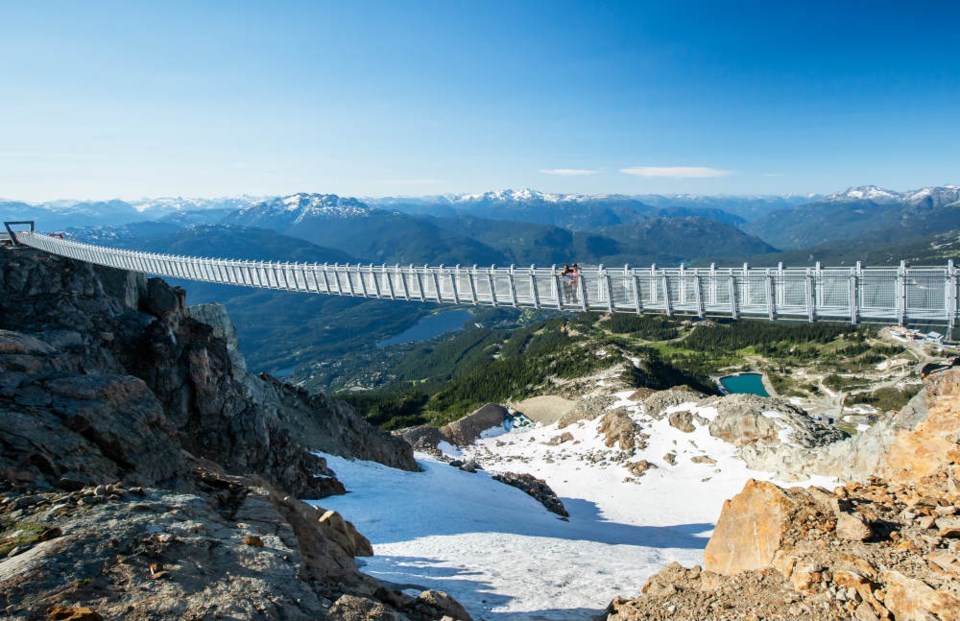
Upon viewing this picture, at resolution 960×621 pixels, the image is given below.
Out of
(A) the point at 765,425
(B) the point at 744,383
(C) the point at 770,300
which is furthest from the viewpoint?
(B) the point at 744,383

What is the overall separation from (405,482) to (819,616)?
2047 centimetres

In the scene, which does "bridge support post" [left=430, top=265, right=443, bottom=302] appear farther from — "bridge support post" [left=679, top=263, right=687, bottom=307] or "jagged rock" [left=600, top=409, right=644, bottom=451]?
"jagged rock" [left=600, top=409, right=644, bottom=451]

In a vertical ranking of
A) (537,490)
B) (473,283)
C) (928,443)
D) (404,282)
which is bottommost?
(537,490)

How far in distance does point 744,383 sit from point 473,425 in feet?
262

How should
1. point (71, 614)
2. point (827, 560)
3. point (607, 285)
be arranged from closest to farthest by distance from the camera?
point (71, 614) → point (827, 560) → point (607, 285)

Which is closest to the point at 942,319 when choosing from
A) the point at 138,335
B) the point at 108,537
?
the point at 108,537

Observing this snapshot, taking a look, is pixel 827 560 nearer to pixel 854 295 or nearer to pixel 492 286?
pixel 854 295

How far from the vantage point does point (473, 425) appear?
189 feet

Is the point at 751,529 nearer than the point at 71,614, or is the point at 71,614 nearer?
the point at 71,614

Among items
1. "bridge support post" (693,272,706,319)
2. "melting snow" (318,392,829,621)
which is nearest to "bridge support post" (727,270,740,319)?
"bridge support post" (693,272,706,319)

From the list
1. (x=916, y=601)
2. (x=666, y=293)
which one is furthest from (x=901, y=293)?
(x=916, y=601)

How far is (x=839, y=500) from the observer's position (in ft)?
34.2

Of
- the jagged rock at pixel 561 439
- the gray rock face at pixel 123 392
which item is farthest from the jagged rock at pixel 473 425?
the gray rock face at pixel 123 392

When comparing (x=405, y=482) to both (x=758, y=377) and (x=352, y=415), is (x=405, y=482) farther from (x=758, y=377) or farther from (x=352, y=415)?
(x=758, y=377)
